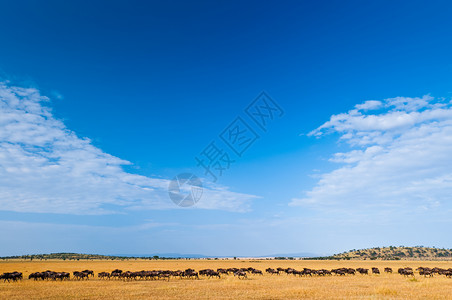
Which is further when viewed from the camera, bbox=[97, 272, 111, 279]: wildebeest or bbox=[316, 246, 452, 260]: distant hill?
bbox=[316, 246, 452, 260]: distant hill

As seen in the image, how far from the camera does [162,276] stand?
3834cm

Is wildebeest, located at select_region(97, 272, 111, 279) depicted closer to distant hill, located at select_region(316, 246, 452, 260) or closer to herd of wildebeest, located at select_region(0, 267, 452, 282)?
herd of wildebeest, located at select_region(0, 267, 452, 282)

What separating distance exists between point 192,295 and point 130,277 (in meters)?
17.1

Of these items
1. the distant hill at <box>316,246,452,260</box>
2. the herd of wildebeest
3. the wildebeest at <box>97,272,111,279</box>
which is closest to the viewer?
the herd of wildebeest

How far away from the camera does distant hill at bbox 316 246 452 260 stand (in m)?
133

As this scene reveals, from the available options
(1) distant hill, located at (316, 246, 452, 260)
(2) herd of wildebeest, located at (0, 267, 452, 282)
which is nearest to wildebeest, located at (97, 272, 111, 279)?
(2) herd of wildebeest, located at (0, 267, 452, 282)

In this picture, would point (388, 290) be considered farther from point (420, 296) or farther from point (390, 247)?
point (390, 247)

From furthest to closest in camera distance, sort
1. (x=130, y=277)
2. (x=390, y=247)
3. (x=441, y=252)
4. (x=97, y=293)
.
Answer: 1. (x=390, y=247)
2. (x=441, y=252)
3. (x=130, y=277)
4. (x=97, y=293)

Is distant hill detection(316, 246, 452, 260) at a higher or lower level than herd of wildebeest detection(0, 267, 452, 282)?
lower

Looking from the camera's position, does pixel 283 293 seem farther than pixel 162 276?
No

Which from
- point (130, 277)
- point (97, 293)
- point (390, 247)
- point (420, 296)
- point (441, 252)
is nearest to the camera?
point (420, 296)

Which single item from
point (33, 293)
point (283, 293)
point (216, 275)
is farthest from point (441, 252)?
point (33, 293)

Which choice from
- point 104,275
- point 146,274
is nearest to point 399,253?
point 146,274

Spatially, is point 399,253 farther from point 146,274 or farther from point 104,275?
point 104,275
